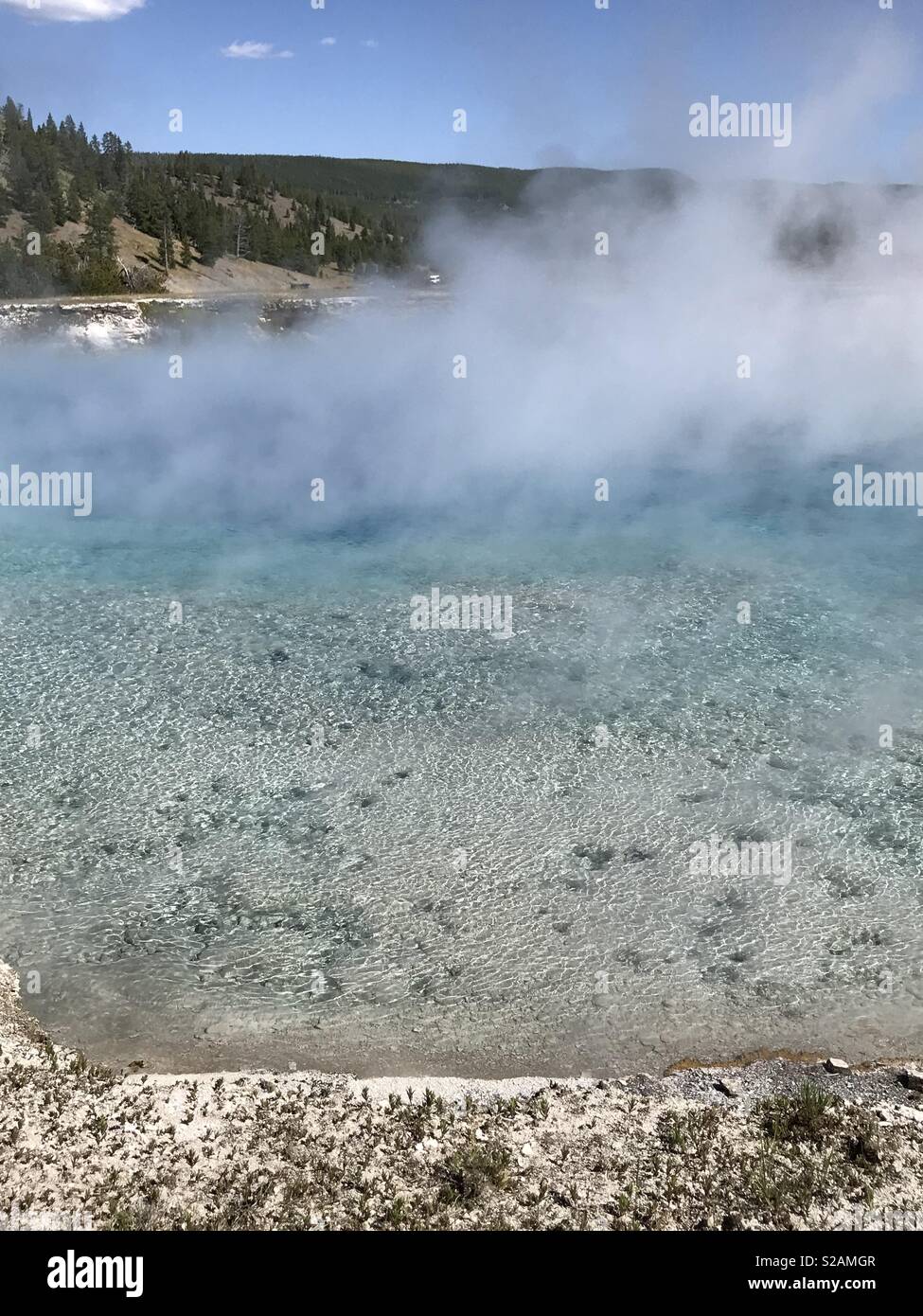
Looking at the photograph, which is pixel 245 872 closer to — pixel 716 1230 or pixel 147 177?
pixel 716 1230

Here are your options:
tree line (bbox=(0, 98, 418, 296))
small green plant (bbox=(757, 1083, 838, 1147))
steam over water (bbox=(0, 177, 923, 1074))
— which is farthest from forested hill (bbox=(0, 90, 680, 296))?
small green plant (bbox=(757, 1083, 838, 1147))

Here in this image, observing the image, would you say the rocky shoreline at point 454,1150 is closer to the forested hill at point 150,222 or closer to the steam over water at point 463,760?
the steam over water at point 463,760

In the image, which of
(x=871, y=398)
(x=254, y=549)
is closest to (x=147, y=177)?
(x=871, y=398)

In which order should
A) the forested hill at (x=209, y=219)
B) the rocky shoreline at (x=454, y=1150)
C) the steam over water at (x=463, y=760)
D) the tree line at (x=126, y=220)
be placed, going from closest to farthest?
1. the rocky shoreline at (x=454, y=1150)
2. the steam over water at (x=463, y=760)
3. the forested hill at (x=209, y=219)
4. the tree line at (x=126, y=220)

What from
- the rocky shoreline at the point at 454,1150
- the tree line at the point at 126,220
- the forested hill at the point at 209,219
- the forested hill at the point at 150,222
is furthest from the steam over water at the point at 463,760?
the tree line at the point at 126,220

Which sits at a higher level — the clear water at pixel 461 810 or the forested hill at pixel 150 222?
the forested hill at pixel 150 222
